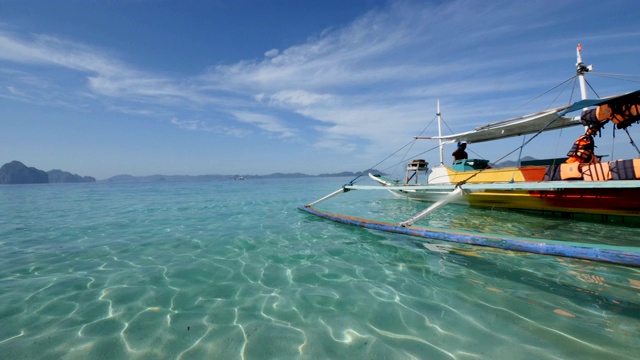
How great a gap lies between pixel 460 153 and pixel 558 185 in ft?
40.8

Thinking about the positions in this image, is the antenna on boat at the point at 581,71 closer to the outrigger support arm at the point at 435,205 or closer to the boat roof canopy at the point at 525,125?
the boat roof canopy at the point at 525,125

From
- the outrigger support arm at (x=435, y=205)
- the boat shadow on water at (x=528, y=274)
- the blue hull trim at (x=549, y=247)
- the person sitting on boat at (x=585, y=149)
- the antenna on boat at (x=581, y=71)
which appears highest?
the antenna on boat at (x=581, y=71)

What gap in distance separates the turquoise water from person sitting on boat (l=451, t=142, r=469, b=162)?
10.6 m

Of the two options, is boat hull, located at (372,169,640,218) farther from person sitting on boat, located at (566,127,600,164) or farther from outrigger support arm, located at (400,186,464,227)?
person sitting on boat, located at (566,127,600,164)

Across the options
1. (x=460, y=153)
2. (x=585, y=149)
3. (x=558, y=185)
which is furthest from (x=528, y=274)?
(x=460, y=153)

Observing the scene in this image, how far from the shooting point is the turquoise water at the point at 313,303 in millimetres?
3469


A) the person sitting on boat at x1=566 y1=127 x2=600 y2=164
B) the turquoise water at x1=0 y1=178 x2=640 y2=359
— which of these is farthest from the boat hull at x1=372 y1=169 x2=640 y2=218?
the turquoise water at x1=0 y1=178 x2=640 y2=359

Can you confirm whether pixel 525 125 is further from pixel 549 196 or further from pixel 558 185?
pixel 558 185

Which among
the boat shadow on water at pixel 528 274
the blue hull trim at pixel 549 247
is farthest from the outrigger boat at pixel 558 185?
the boat shadow on water at pixel 528 274

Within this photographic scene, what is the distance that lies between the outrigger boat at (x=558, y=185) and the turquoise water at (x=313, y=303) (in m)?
0.69

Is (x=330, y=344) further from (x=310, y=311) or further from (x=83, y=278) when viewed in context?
(x=83, y=278)

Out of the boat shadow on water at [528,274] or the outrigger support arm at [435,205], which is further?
the outrigger support arm at [435,205]

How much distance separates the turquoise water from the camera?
347 centimetres

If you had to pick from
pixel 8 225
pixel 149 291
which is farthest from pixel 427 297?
pixel 8 225
